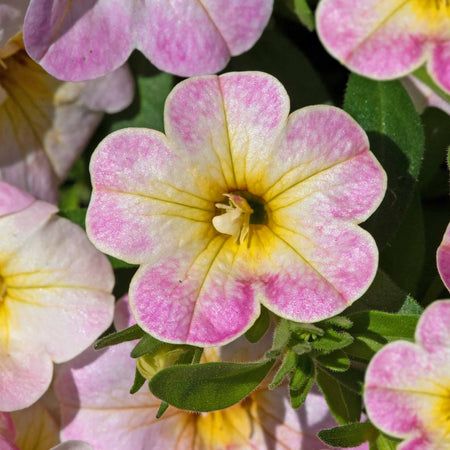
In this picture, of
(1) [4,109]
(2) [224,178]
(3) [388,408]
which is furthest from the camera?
(1) [4,109]

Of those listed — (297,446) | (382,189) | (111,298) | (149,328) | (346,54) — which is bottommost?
(297,446)

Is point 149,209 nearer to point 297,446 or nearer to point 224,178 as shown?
point 224,178

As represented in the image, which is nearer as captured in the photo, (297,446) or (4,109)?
(297,446)

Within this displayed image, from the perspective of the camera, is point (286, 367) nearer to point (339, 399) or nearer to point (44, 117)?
point (339, 399)

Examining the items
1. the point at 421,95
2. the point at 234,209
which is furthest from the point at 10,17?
the point at 421,95

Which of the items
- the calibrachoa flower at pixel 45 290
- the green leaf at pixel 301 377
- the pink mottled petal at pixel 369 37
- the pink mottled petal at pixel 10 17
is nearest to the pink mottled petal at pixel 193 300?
the green leaf at pixel 301 377

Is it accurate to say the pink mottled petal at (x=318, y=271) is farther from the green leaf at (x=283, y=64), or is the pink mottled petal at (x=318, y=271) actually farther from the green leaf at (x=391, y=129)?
the green leaf at (x=283, y=64)

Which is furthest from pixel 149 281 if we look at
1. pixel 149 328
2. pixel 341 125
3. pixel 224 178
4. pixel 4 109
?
pixel 4 109

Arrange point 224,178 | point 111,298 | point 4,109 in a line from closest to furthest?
point 224,178 < point 111,298 < point 4,109
